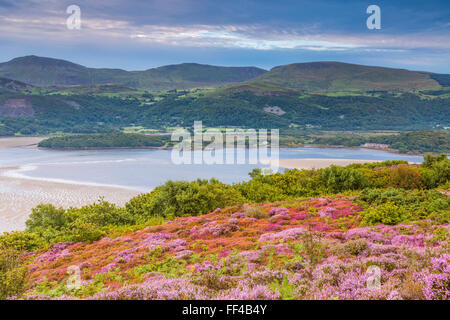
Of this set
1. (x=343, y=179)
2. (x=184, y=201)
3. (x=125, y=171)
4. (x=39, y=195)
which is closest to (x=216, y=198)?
(x=184, y=201)

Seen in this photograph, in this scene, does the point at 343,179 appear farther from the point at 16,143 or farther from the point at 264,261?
the point at 16,143

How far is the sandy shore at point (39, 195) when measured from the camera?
35.6 m

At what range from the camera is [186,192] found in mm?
21891

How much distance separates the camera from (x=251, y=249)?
10.2 meters

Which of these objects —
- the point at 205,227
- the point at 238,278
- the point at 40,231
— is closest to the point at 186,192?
the point at 205,227

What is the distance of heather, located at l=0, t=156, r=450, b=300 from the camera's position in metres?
6.11

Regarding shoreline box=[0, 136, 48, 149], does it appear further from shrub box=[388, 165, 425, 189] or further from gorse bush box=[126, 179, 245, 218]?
shrub box=[388, 165, 425, 189]

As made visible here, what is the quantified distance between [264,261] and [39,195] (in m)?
45.3

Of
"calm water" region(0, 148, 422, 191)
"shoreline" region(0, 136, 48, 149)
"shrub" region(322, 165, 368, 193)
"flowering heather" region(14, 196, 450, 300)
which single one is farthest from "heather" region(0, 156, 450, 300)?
"shoreline" region(0, 136, 48, 149)

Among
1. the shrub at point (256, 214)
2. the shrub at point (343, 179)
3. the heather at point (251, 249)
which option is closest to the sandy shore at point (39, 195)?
the heather at point (251, 249)

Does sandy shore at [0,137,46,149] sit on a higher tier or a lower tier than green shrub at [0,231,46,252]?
lower

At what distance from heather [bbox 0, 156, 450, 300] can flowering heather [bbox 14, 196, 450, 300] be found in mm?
33
